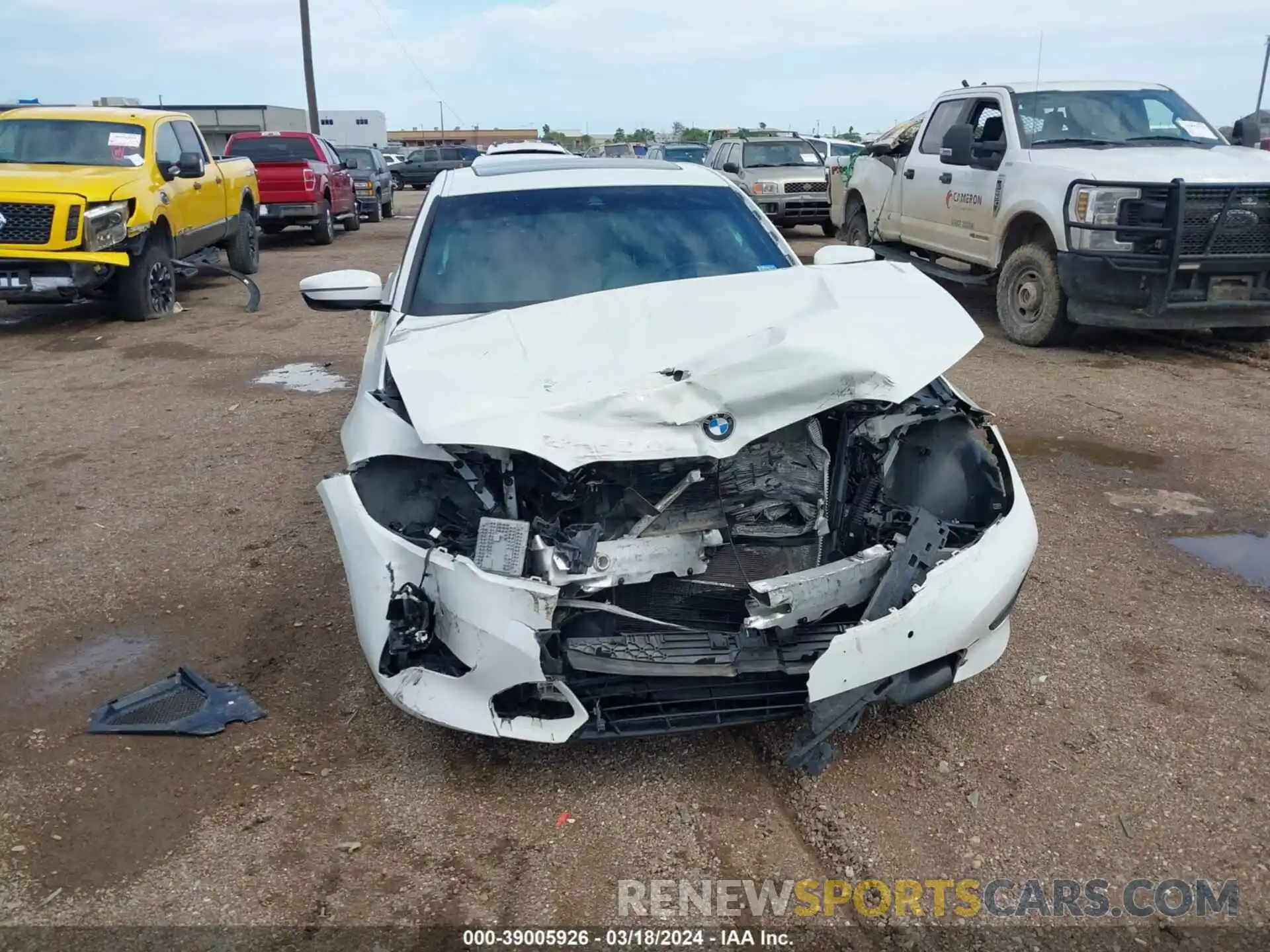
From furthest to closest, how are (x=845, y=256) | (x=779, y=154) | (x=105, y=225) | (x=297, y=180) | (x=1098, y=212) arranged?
(x=779, y=154) < (x=297, y=180) < (x=105, y=225) < (x=1098, y=212) < (x=845, y=256)

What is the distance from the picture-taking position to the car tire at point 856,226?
12.0 m

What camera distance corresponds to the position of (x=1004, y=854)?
8.89 feet

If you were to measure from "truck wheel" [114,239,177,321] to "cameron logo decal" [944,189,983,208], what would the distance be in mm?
8028

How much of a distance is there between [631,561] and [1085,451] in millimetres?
4110

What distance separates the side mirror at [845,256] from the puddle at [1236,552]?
1957 mm

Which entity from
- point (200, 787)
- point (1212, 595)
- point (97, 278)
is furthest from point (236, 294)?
point (1212, 595)

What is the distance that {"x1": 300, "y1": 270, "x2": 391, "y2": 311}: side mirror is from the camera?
452cm

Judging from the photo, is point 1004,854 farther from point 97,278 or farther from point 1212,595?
point 97,278

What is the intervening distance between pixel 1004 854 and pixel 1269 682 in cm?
148

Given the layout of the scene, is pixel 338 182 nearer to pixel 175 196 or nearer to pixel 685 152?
pixel 175 196

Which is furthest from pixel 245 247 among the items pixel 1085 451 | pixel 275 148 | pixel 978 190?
pixel 1085 451

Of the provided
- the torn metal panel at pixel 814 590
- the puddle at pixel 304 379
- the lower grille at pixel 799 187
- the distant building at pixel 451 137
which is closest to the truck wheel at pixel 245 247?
the puddle at pixel 304 379

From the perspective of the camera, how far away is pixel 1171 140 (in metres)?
8.50

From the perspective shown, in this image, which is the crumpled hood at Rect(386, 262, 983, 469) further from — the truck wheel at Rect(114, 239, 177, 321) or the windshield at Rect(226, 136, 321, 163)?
the windshield at Rect(226, 136, 321, 163)
